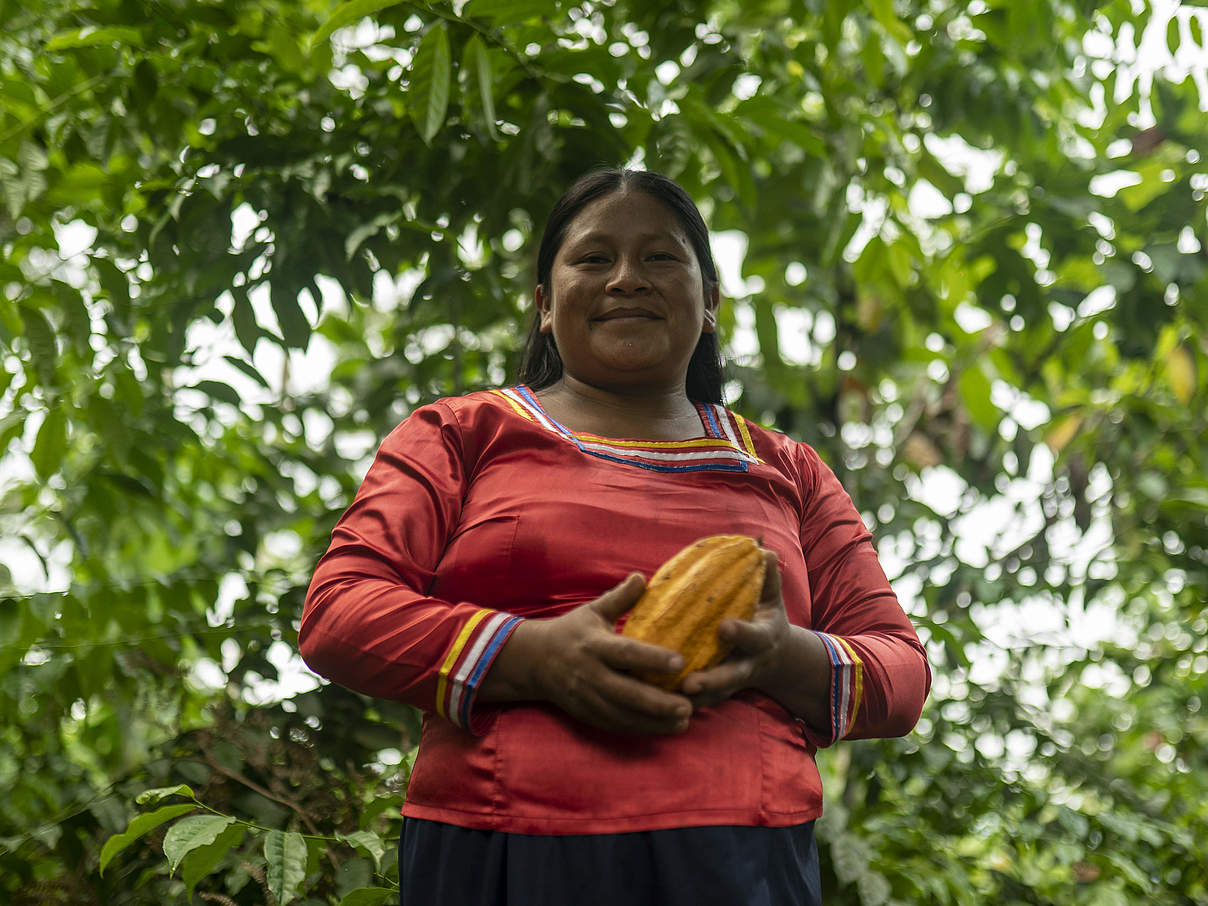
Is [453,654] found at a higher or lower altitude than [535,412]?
lower

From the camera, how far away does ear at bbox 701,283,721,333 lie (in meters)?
1.38

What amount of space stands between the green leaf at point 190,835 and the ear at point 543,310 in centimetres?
72

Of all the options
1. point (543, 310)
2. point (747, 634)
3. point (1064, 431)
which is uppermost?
point (543, 310)

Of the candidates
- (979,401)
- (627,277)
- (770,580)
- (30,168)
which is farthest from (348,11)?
(979,401)

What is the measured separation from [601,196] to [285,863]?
0.90m

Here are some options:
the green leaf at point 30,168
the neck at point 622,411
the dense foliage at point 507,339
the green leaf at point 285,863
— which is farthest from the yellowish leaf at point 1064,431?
the green leaf at point 30,168

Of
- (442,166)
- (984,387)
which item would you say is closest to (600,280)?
(442,166)

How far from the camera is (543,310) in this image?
53.8 inches

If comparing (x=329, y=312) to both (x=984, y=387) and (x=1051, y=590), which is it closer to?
(x=984, y=387)

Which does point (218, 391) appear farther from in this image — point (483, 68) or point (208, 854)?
point (208, 854)

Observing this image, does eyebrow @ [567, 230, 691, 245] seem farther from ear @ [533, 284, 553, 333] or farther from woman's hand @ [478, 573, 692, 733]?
woman's hand @ [478, 573, 692, 733]

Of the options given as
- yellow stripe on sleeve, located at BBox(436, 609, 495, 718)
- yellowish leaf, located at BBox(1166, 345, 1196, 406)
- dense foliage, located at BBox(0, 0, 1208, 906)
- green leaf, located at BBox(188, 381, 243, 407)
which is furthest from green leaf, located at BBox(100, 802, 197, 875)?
yellowish leaf, located at BBox(1166, 345, 1196, 406)

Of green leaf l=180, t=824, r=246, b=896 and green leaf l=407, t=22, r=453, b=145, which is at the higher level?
green leaf l=407, t=22, r=453, b=145

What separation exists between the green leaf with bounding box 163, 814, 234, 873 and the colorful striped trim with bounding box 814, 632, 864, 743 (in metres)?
0.75
